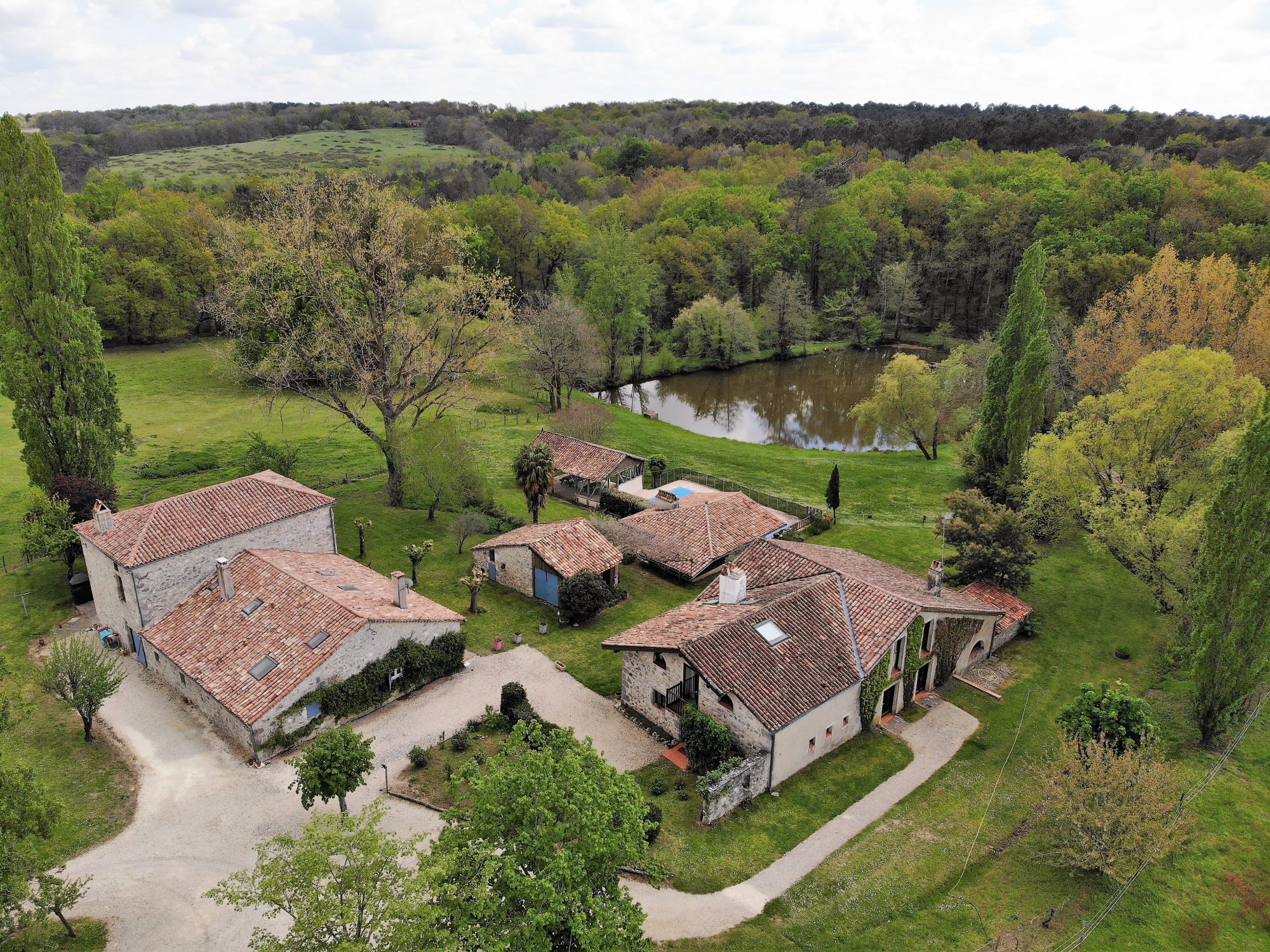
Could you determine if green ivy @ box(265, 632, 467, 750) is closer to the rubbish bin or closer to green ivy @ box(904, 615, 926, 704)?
the rubbish bin

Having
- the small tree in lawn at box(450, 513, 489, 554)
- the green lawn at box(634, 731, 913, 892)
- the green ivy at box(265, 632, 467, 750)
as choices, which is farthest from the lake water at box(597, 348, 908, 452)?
the green ivy at box(265, 632, 467, 750)

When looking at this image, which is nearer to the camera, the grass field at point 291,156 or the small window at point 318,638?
the small window at point 318,638

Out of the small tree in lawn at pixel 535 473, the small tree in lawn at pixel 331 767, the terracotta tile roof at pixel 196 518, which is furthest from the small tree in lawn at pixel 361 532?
the small tree in lawn at pixel 331 767

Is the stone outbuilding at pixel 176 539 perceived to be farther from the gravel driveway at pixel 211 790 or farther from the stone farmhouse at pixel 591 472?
the stone farmhouse at pixel 591 472

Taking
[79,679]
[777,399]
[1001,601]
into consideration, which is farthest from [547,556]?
[777,399]

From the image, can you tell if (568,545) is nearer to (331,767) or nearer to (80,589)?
(331,767)

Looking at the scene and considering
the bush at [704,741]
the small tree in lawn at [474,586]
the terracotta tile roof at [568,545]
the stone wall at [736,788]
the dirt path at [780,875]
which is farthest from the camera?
the terracotta tile roof at [568,545]

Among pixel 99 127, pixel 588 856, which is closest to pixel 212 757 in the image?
pixel 588 856
